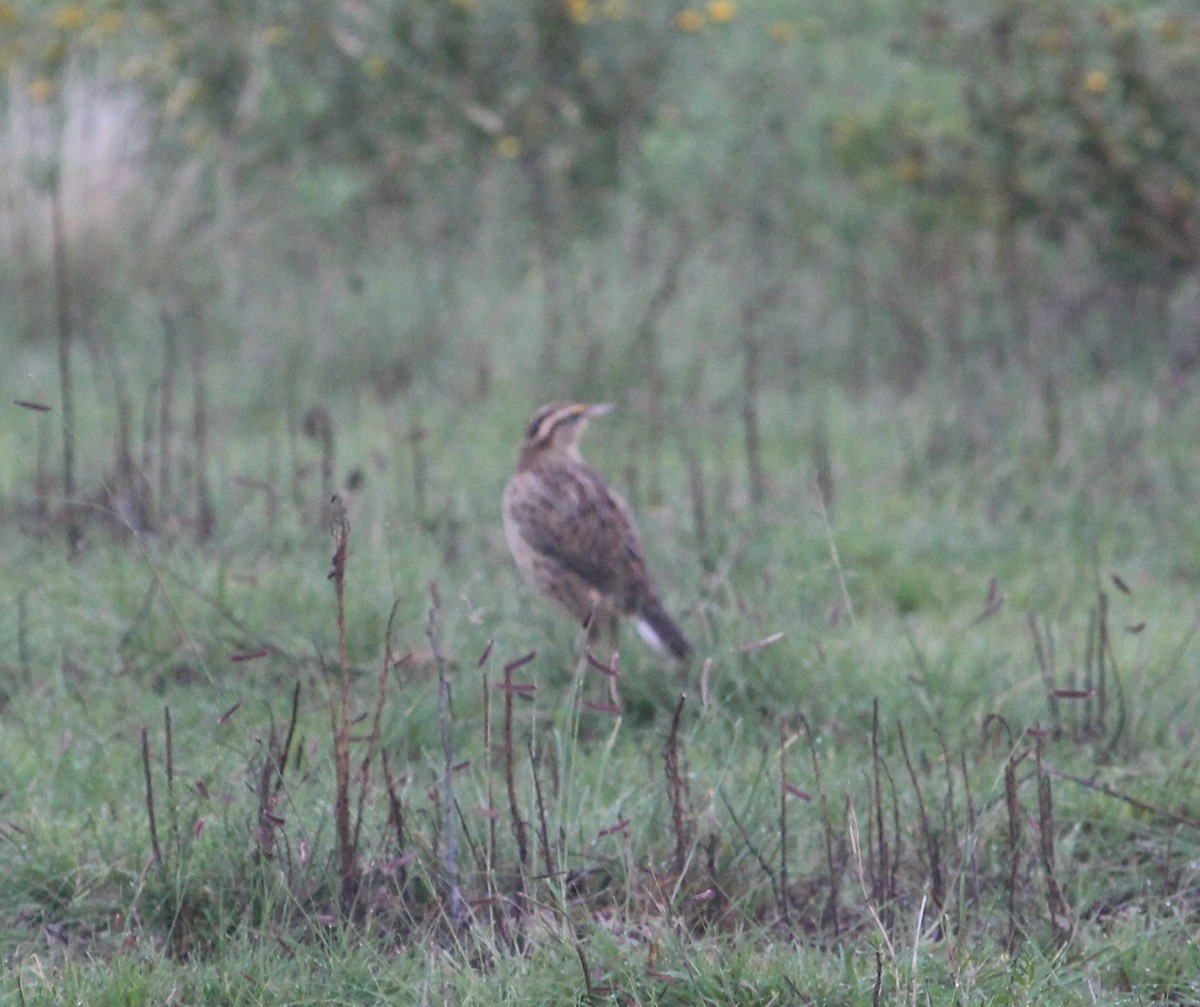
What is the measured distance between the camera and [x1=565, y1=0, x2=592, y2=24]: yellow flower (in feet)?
34.3

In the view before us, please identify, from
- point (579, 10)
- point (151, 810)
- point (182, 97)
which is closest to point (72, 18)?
point (182, 97)

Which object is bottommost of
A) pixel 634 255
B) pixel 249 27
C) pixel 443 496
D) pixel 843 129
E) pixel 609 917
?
pixel 609 917

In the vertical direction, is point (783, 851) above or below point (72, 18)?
below

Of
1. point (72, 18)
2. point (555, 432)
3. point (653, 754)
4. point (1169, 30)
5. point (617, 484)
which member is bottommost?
point (653, 754)

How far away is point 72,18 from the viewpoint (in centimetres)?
1138

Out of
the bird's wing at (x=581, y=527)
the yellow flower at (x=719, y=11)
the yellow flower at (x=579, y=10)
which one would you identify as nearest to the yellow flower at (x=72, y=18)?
the yellow flower at (x=579, y=10)

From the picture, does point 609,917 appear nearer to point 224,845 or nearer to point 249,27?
point 224,845

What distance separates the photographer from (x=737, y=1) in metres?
13.7

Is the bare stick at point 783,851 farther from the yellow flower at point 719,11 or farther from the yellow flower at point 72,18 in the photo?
the yellow flower at point 72,18

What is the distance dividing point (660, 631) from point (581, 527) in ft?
2.03

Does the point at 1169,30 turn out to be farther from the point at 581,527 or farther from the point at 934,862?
the point at 934,862

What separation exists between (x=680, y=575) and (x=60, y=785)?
7.25ft

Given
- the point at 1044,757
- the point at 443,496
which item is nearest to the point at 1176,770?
the point at 1044,757

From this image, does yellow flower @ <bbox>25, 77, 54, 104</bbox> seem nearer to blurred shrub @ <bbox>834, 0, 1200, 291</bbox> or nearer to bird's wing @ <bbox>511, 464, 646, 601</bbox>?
blurred shrub @ <bbox>834, 0, 1200, 291</bbox>
